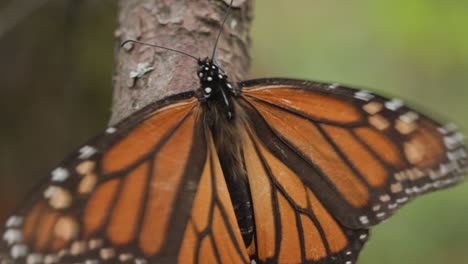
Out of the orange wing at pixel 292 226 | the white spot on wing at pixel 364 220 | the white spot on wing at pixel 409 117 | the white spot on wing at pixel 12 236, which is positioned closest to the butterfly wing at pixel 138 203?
the white spot on wing at pixel 12 236

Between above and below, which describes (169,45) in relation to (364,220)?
above

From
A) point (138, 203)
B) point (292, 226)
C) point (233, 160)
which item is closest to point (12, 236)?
point (138, 203)

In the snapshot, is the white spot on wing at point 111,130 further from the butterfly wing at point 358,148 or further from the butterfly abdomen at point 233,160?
the butterfly wing at point 358,148

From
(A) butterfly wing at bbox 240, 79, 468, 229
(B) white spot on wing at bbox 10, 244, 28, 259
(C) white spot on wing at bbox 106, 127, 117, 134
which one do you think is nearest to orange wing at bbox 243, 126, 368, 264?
(A) butterfly wing at bbox 240, 79, 468, 229

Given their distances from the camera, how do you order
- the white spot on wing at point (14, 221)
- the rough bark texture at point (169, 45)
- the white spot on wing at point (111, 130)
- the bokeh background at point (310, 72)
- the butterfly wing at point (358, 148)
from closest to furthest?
the white spot on wing at point (14, 221) < the white spot on wing at point (111, 130) < the butterfly wing at point (358, 148) < the rough bark texture at point (169, 45) < the bokeh background at point (310, 72)

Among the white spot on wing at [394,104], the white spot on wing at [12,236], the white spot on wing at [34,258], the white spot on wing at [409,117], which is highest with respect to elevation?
the white spot on wing at [394,104]

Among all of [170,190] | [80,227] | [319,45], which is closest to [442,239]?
[319,45]

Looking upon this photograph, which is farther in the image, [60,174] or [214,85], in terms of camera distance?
[214,85]

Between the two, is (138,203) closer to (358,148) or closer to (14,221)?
(14,221)
